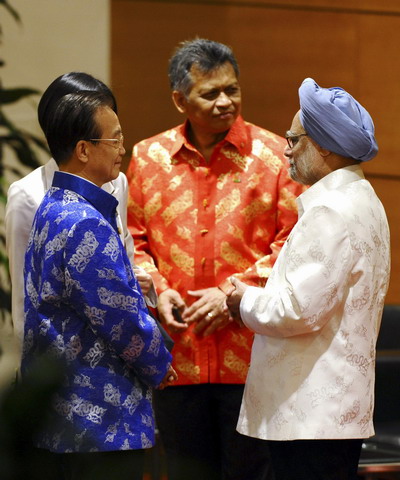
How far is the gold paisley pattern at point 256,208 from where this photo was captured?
288 centimetres

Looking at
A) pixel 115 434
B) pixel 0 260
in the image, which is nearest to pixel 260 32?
pixel 115 434

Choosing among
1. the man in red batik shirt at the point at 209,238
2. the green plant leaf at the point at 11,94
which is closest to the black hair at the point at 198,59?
the man in red batik shirt at the point at 209,238

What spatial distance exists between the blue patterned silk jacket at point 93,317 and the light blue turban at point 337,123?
2.01 feet

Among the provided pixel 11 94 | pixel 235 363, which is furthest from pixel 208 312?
pixel 11 94

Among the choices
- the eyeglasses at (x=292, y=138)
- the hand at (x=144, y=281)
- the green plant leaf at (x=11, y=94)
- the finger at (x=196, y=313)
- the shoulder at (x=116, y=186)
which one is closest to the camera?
the green plant leaf at (x=11, y=94)

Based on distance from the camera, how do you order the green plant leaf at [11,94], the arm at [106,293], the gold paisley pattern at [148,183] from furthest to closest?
1. the gold paisley pattern at [148,183]
2. the arm at [106,293]
3. the green plant leaf at [11,94]

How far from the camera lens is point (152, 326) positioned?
2.04 meters

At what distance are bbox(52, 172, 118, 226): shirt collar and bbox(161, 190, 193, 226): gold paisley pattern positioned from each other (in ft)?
2.78

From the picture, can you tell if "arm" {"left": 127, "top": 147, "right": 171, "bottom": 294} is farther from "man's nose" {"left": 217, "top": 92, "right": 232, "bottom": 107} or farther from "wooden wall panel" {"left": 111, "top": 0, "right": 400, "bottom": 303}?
"wooden wall panel" {"left": 111, "top": 0, "right": 400, "bottom": 303}

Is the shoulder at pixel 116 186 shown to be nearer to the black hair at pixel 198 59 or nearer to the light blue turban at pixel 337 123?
the black hair at pixel 198 59

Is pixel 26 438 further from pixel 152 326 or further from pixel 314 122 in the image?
pixel 314 122

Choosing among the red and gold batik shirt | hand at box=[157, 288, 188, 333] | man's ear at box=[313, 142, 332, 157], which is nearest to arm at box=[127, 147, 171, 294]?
the red and gold batik shirt

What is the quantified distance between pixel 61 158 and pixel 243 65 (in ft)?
7.34

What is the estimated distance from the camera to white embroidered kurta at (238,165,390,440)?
2.12m
